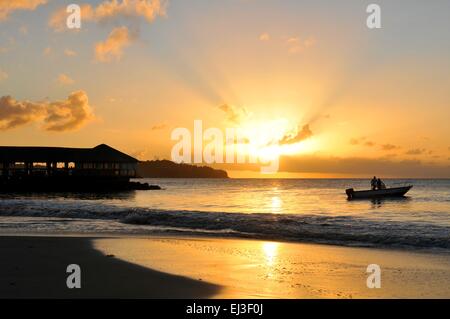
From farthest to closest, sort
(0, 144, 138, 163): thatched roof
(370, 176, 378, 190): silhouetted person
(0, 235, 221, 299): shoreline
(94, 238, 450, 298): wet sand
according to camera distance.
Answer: (0, 144, 138, 163): thatched roof < (370, 176, 378, 190): silhouetted person < (94, 238, 450, 298): wet sand < (0, 235, 221, 299): shoreline

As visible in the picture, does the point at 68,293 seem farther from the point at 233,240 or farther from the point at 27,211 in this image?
the point at 27,211

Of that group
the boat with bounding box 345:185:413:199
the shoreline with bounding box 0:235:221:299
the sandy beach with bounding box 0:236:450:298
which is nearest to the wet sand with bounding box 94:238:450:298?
the sandy beach with bounding box 0:236:450:298

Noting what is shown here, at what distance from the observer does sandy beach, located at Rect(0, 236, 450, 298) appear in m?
9.87

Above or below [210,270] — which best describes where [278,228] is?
below

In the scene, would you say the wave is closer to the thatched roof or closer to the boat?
the boat

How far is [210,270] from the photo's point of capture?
1223cm

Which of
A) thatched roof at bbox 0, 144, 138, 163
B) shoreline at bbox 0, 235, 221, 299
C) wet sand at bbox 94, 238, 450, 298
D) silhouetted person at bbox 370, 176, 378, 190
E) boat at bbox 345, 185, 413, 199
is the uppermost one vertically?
thatched roof at bbox 0, 144, 138, 163

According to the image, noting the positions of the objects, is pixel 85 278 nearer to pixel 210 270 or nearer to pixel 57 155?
pixel 210 270

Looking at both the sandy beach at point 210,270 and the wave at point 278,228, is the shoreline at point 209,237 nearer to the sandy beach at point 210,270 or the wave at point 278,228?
the wave at point 278,228

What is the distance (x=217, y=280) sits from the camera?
1105 cm

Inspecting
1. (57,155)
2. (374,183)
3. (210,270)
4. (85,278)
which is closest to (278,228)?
(210,270)

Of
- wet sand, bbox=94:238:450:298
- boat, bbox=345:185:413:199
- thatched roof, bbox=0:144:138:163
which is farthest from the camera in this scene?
thatched roof, bbox=0:144:138:163
